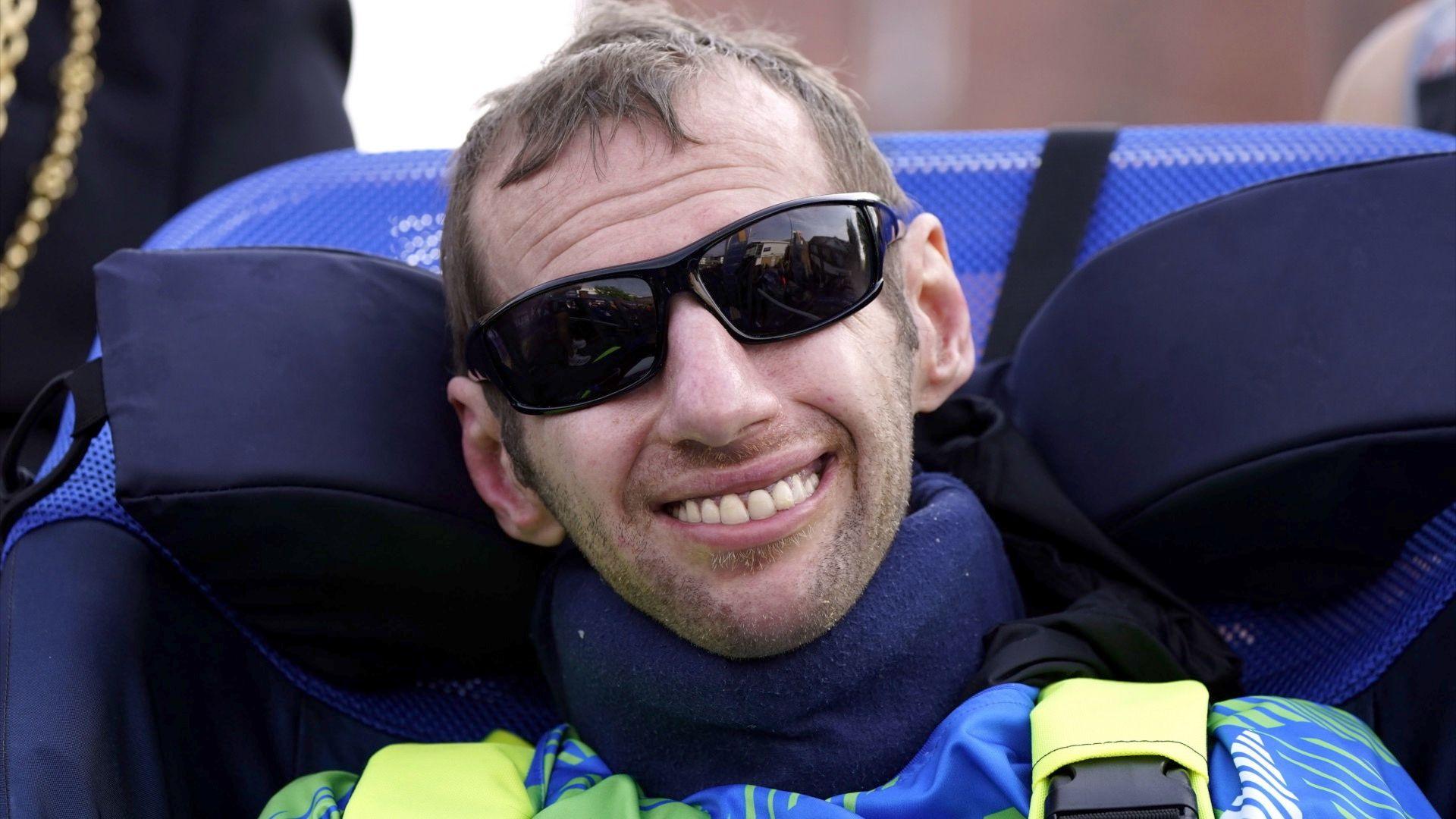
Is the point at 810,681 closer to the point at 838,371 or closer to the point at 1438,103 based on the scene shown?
the point at 838,371

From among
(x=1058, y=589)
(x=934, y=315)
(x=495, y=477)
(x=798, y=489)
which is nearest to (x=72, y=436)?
(x=495, y=477)

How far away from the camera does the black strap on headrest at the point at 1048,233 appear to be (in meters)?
1.78

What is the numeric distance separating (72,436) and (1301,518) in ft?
4.09

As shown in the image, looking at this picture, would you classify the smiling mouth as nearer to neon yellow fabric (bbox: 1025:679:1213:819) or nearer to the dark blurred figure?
neon yellow fabric (bbox: 1025:679:1213:819)

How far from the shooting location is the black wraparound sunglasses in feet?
4.14

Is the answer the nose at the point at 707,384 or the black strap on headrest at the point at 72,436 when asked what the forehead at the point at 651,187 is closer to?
the nose at the point at 707,384

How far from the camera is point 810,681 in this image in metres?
1.29

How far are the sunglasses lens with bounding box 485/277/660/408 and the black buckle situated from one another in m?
0.50

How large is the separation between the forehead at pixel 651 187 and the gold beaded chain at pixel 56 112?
2.48ft

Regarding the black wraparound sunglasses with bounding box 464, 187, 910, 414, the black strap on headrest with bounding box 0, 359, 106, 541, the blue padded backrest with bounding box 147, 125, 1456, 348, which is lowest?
the black strap on headrest with bounding box 0, 359, 106, 541

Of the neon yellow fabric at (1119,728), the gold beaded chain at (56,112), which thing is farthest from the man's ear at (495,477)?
the gold beaded chain at (56,112)

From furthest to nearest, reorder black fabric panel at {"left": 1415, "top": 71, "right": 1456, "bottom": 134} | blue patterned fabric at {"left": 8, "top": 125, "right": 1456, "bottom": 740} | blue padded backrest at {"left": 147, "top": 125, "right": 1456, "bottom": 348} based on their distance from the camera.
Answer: black fabric panel at {"left": 1415, "top": 71, "right": 1456, "bottom": 134} < blue padded backrest at {"left": 147, "top": 125, "right": 1456, "bottom": 348} < blue patterned fabric at {"left": 8, "top": 125, "right": 1456, "bottom": 740}

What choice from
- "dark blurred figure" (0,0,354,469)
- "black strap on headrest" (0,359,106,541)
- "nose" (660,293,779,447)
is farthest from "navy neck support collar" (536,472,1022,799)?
"dark blurred figure" (0,0,354,469)

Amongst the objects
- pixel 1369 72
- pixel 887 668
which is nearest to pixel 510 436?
pixel 887 668
